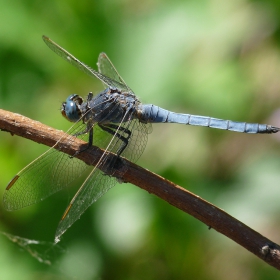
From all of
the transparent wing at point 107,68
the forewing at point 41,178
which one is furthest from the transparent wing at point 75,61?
the forewing at point 41,178

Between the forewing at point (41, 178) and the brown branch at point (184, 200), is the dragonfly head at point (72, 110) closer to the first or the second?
the forewing at point (41, 178)

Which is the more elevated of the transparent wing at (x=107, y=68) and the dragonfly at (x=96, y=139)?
the transparent wing at (x=107, y=68)

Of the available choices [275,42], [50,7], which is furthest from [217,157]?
[50,7]

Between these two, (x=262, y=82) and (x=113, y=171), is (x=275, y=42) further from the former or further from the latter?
(x=113, y=171)

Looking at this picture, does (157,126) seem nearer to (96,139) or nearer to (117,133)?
(117,133)

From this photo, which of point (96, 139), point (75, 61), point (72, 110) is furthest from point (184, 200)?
point (75, 61)

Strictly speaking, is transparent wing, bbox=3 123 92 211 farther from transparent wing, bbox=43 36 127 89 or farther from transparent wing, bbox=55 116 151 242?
transparent wing, bbox=43 36 127 89
